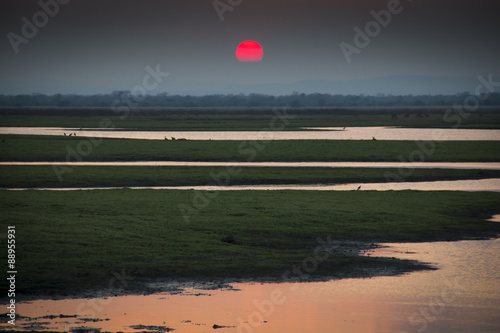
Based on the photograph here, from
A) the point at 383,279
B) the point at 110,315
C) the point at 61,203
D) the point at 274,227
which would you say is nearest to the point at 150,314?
the point at 110,315

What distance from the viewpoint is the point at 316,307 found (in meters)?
14.1

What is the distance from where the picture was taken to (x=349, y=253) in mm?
19469

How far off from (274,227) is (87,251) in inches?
274

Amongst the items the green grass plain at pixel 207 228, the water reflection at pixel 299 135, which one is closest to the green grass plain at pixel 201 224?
the green grass plain at pixel 207 228

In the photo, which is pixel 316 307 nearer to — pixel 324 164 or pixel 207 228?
pixel 207 228

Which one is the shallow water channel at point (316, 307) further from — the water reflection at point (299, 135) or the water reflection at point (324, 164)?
the water reflection at point (299, 135)

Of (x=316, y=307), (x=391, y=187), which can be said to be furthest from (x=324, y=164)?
(x=316, y=307)

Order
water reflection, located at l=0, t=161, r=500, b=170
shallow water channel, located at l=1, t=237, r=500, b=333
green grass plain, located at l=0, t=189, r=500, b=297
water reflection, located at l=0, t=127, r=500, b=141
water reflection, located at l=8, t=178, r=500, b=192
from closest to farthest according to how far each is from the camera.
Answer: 1. shallow water channel, located at l=1, t=237, r=500, b=333
2. green grass plain, located at l=0, t=189, r=500, b=297
3. water reflection, located at l=8, t=178, r=500, b=192
4. water reflection, located at l=0, t=161, r=500, b=170
5. water reflection, located at l=0, t=127, r=500, b=141

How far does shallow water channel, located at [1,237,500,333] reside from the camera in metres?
12.7

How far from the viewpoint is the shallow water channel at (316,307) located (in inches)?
502

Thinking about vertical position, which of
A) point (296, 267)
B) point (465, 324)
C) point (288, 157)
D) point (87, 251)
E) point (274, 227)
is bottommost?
point (465, 324)

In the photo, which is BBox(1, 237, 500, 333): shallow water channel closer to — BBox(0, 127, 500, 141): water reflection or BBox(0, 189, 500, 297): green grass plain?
BBox(0, 189, 500, 297): green grass plain

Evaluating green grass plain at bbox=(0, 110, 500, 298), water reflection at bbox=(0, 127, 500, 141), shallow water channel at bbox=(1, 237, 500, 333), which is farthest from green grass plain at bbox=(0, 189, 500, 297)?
water reflection at bbox=(0, 127, 500, 141)

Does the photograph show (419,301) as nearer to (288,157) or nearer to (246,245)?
(246,245)
